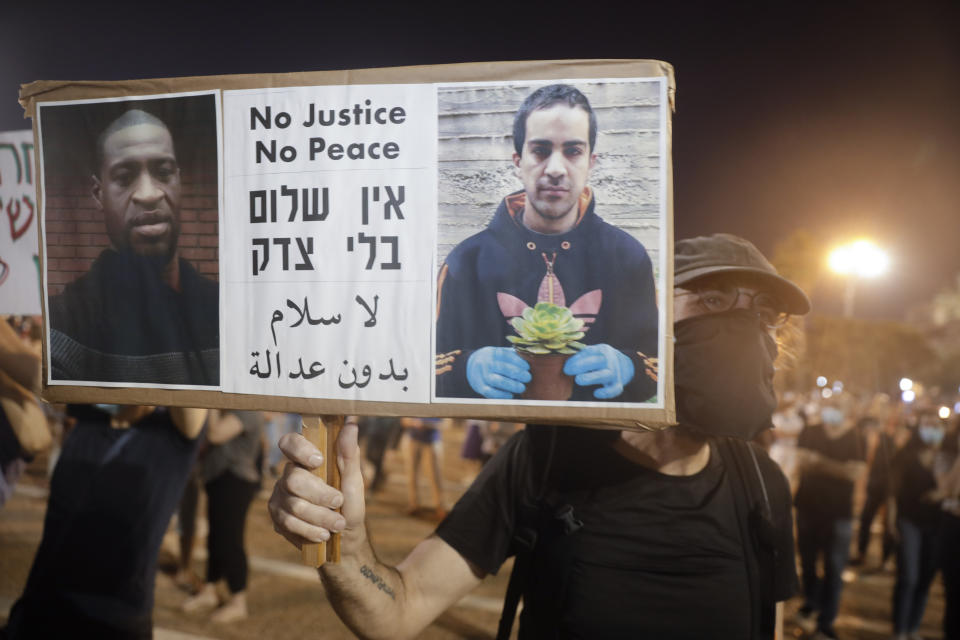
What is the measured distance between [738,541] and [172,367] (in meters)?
1.61

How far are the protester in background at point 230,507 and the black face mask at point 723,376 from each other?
4110mm

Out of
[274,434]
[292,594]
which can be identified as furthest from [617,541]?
[274,434]

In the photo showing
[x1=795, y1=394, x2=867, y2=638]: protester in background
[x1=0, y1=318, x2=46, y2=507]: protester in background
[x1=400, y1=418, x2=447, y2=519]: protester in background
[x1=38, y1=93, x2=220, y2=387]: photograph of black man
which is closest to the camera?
[x1=38, y1=93, x2=220, y2=387]: photograph of black man

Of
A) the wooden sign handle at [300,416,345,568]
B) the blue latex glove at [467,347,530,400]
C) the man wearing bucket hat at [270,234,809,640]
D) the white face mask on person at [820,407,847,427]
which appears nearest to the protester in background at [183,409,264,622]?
the man wearing bucket hat at [270,234,809,640]

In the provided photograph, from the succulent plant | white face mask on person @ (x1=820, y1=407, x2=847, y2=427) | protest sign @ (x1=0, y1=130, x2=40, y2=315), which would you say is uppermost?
protest sign @ (x1=0, y1=130, x2=40, y2=315)

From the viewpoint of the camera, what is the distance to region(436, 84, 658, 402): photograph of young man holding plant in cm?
135

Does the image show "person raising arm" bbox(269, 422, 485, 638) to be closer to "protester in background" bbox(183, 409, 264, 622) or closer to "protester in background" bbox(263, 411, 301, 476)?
"protester in background" bbox(183, 409, 264, 622)

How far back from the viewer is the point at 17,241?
2.53 m

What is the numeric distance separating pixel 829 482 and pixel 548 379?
17.4 ft

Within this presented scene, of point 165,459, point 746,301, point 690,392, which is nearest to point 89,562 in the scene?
point 165,459

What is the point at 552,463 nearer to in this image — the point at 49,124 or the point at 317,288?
the point at 317,288

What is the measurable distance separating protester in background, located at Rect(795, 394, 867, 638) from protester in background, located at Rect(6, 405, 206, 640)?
17.3 feet

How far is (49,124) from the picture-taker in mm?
1573

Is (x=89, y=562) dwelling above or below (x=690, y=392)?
below
